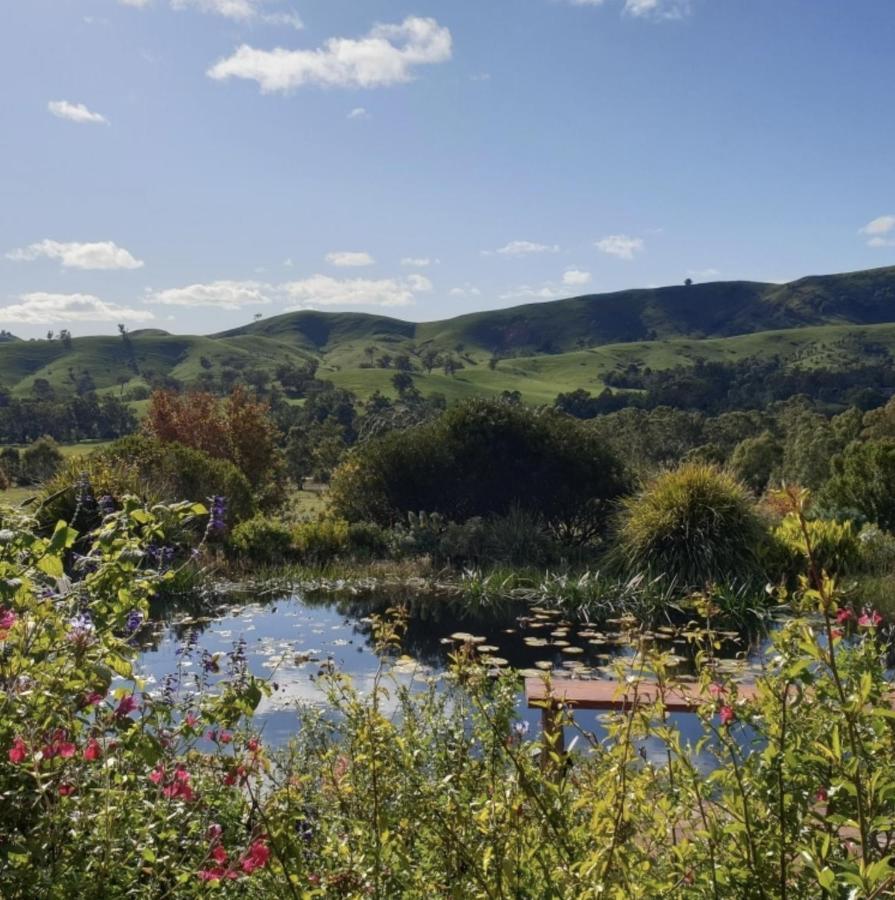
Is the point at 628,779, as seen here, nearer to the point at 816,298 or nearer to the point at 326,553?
the point at 326,553

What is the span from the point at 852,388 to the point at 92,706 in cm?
8151

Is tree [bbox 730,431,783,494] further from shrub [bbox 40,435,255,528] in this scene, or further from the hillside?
the hillside

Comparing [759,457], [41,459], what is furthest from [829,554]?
[41,459]

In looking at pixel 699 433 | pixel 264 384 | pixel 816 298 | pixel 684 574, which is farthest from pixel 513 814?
pixel 816 298

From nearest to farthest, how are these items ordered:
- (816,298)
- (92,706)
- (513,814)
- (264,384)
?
(513,814) < (92,706) < (264,384) < (816,298)

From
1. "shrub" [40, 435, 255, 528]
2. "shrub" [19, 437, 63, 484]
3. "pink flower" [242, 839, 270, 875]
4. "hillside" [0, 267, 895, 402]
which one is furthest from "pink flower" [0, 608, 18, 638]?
"hillside" [0, 267, 895, 402]

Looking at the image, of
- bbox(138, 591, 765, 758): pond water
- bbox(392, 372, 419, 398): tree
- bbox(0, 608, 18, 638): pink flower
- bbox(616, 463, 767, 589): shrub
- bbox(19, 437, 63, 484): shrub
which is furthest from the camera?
bbox(392, 372, 419, 398): tree

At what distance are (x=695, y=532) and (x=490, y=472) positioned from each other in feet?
15.3

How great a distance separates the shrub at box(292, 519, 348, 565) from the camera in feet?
47.9

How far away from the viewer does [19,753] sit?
6.64 feet

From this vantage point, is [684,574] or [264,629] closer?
[264,629]

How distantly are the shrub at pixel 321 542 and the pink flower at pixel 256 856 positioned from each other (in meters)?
12.4

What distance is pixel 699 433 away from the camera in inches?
1761

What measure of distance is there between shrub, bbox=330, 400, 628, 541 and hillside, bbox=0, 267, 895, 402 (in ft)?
228
